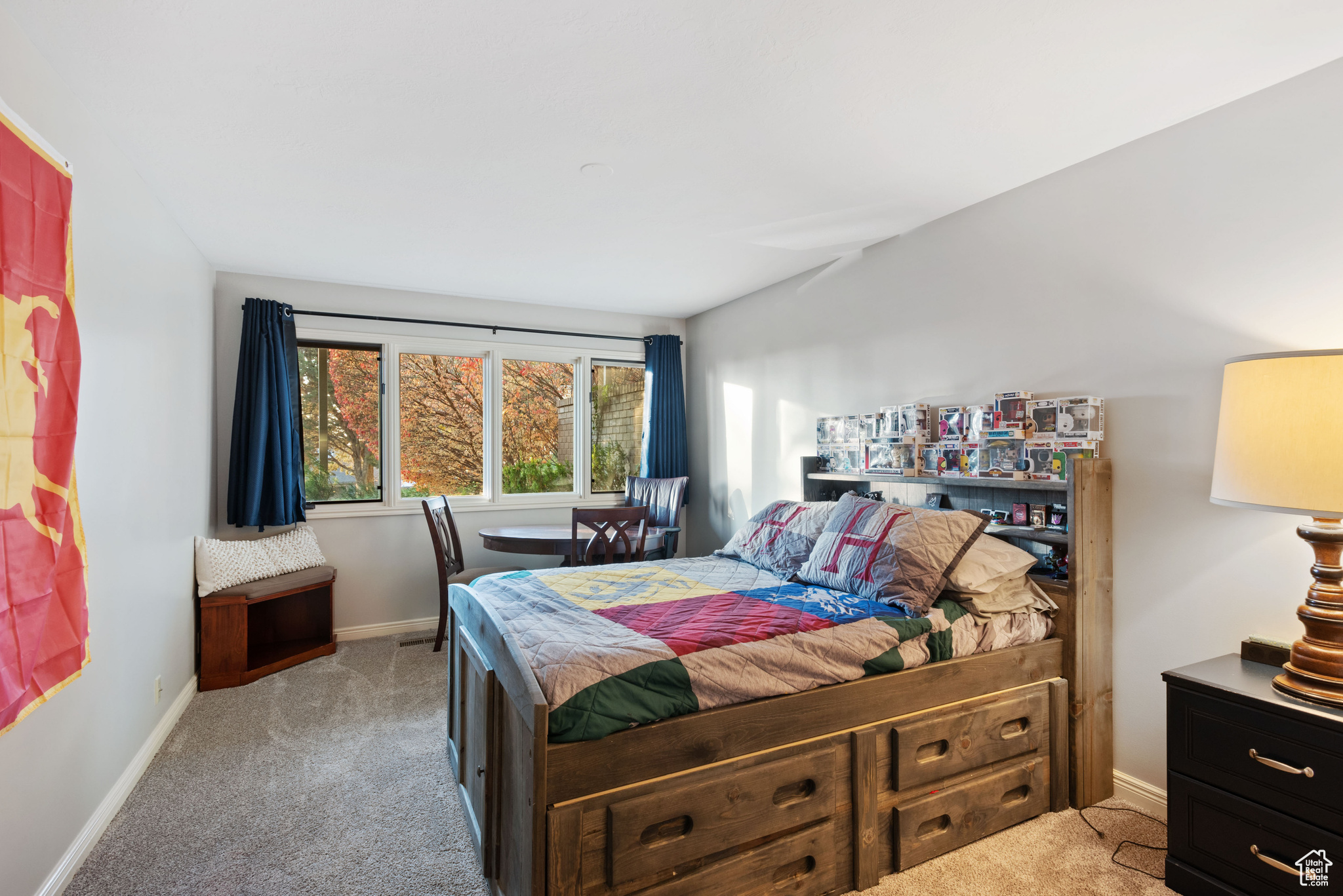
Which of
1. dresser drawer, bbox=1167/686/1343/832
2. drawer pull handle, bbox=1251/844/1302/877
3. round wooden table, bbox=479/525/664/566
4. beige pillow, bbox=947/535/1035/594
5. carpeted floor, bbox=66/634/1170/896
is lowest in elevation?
carpeted floor, bbox=66/634/1170/896

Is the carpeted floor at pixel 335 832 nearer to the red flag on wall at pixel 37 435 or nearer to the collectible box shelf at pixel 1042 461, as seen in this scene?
the red flag on wall at pixel 37 435

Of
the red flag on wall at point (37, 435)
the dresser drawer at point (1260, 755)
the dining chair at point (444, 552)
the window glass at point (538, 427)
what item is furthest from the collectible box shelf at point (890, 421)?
the red flag on wall at point (37, 435)

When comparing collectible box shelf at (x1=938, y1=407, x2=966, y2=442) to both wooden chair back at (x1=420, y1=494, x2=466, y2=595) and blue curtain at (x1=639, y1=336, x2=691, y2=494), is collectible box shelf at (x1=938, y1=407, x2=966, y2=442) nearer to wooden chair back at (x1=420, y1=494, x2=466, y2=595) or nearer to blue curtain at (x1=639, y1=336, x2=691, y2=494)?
blue curtain at (x1=639, y1=336, x2=691, y2=494)

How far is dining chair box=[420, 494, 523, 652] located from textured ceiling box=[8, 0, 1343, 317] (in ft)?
5.39

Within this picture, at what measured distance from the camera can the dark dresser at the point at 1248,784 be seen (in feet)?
5.40

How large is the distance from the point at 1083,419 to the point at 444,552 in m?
3.42

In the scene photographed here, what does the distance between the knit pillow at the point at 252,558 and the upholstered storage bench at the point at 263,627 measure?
42 millimetres

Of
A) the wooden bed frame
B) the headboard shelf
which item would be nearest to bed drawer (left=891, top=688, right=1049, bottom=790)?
the wooden bed frame

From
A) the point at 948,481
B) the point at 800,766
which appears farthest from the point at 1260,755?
the point at 948,481

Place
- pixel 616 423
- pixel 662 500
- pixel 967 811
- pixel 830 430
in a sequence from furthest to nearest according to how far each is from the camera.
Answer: pixel 616 423, pixel 662 500, pixel 830 430, pixel 967 811

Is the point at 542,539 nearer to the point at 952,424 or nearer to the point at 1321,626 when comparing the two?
the point at 952,424

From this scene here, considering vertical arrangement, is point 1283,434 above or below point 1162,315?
below

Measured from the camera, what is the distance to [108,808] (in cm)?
227

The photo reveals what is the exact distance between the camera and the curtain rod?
4.33 meters
